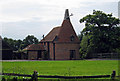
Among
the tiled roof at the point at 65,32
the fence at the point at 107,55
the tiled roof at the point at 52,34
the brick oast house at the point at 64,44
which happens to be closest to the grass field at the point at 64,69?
the fence at the point at 107,55

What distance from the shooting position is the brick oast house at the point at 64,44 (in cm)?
6096

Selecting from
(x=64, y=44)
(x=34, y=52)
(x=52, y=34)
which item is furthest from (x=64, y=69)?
(x=52, y=34)

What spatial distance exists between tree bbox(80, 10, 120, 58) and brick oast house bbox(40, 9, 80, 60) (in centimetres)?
343

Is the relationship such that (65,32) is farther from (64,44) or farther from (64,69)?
(64,69)

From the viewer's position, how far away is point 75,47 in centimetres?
6188

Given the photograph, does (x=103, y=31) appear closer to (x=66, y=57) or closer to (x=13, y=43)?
(x=66, y=57)

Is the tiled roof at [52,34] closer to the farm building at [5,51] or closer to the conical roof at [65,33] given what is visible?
the conical roof at [65,33]

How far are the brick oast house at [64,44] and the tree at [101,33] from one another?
11.2 ft

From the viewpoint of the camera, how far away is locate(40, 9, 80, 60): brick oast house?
60956 mm

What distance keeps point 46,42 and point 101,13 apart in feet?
53.4

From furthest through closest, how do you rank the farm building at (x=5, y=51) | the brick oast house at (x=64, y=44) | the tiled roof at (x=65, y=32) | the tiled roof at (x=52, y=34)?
the tiled roof at (x=52, y=34) < the tiled roof at (x=65, y=32) < the brick oast house at (x=64, y=44) < the farm building at (x=5, y=51)

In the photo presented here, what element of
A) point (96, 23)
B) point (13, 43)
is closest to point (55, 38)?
point (96, 23)

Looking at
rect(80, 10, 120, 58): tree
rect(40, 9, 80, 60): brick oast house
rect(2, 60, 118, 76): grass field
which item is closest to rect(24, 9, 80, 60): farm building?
rect(40, 9, 80, 60): brick oast house

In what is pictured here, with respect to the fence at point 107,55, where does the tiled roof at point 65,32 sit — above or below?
above
